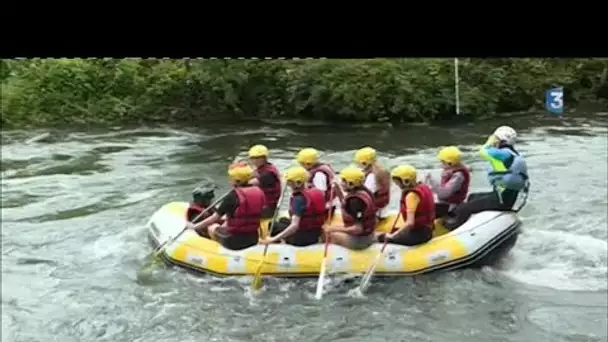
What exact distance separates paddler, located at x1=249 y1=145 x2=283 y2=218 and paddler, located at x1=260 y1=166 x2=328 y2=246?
1.40 ft

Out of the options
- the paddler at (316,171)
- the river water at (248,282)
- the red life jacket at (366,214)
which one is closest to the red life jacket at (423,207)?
the red life jacket at (366,214)

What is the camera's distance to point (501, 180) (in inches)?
213

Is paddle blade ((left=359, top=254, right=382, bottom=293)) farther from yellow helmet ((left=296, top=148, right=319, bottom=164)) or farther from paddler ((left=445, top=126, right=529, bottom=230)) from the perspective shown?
yellow helmet ((left=296, top=148, right=319, bottom=164))

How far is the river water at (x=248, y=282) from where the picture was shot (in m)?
5.22

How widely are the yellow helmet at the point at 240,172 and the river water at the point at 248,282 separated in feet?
1.87

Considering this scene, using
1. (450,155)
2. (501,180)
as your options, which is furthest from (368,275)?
(501,180)

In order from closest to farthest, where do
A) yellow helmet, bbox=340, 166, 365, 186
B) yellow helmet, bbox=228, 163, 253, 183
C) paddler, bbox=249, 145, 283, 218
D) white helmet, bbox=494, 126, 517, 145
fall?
1. yellow helmet, bbox=340, 166, 365, 186
2. yellow helmet, bbox=228, 163, 253, 183
3. white helmet, bbox=494, 126, 517, 145
4. paddler, bbox=249, 145, 283, 218

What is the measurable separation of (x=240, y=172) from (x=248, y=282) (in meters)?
0.62

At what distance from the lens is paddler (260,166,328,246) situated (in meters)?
5.08

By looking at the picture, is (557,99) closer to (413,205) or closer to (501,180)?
(501,180)

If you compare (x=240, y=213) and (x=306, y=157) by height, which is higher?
(x=306, y=157)

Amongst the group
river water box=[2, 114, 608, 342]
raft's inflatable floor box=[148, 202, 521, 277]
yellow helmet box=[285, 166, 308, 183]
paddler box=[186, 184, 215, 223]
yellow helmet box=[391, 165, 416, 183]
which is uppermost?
yellow helmet box=[285, 166, 308, 183]

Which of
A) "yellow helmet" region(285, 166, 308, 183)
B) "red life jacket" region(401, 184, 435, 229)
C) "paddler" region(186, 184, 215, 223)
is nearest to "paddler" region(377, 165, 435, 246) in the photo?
"red life jacket" region(401, 184, 435, 229)
